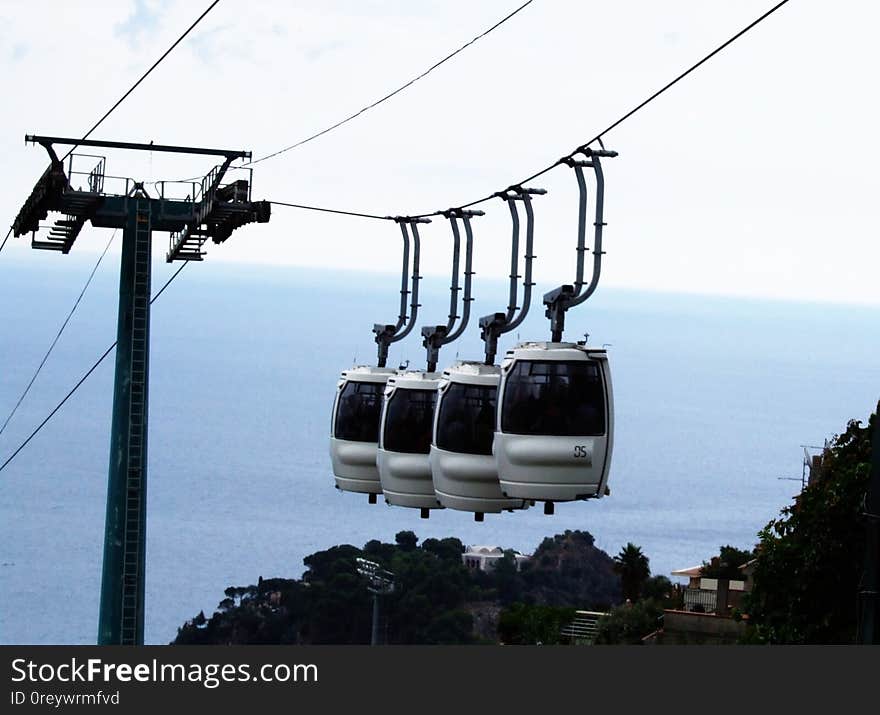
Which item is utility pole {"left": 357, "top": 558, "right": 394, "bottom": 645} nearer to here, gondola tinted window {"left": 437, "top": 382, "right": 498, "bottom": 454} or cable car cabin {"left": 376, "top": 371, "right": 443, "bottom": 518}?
cable car cabin {"left": 376, "top": 371, "right": 443, "bottom": 518}

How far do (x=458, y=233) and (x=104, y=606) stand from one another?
19575 millimetres

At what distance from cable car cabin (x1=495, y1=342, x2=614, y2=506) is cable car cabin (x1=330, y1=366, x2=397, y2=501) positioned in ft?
17.9

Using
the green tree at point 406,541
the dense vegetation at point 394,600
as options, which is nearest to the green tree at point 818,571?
the dense vegetation at point 394,600

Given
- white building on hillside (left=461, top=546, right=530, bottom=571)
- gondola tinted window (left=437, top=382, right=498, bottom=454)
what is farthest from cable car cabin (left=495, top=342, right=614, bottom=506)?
white building on hillside (left=461, top=546, right=530, bottom=571)

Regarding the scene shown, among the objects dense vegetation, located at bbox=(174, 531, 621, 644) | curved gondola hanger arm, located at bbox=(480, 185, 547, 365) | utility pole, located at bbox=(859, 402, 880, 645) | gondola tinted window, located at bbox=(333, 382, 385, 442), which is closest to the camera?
utility pole, located at bbox=(859, 402, 880, 645)

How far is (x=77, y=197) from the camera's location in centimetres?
3775

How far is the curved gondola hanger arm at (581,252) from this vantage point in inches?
643

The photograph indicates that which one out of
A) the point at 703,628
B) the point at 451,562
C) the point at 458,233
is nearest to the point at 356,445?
the point at 458,233

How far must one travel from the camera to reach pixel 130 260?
39.0 metres

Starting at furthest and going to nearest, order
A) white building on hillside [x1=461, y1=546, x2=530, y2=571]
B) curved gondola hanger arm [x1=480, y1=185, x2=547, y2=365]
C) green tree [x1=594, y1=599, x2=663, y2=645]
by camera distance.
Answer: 1. white building on hillside [x1=461, y1=546, x2=530, y2=571]
2. green tree [x1=594, y1=599, x2=663, y2=645]
3. curved gondola hanger arm [x1=480, y1=185, x2=547, y2=365]

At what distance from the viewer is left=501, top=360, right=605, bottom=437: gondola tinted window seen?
17000 millimetres

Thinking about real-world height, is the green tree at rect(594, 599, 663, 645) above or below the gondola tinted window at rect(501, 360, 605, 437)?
above

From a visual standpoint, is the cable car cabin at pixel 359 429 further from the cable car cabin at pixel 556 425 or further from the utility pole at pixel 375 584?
the utility pole at pixel 375 584

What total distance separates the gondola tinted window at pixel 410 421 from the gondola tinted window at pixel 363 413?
74.8 inches
